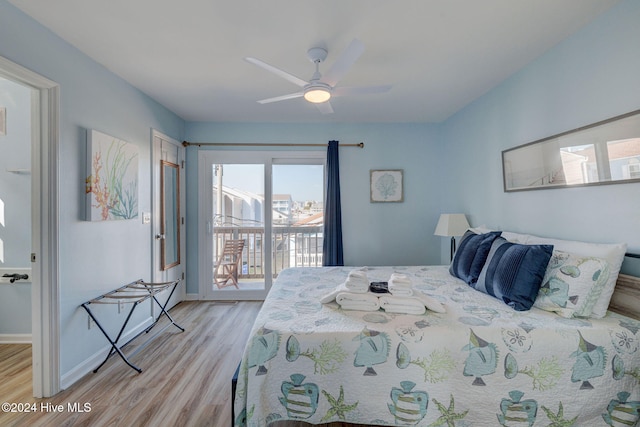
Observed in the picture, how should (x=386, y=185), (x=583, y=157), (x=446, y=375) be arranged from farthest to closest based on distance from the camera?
(x=386, y=185) < (x=583, y=157) < (x=446, y=375)

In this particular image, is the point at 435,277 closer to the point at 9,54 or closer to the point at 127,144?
the point at 127,144

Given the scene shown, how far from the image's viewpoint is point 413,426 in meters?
1.38

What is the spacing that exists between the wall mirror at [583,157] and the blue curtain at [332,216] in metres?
2.02

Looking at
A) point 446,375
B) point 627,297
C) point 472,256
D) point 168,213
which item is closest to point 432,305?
point 446,375

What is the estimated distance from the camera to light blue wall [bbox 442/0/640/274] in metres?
1.70

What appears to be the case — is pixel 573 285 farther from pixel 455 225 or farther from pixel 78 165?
pixel 78 165

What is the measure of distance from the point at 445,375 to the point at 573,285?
3.12 feet

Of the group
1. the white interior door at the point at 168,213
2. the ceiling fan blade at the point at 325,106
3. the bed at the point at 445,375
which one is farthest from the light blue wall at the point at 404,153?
the ceiling fan blade at the point at 325,106

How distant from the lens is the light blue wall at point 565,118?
1704 mm

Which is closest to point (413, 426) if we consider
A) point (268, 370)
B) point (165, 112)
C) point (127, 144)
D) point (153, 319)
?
point (268, 370)

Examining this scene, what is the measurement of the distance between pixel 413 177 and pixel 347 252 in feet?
4.76

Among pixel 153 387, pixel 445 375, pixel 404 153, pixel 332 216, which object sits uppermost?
pixel 404 153

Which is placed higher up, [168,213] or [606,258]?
[168,213]

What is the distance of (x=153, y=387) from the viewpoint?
2053mm
